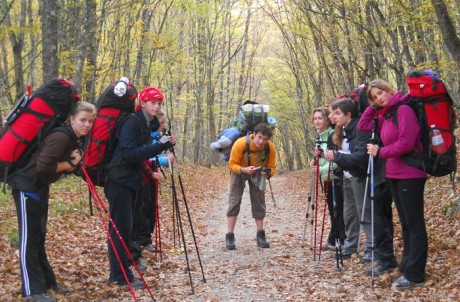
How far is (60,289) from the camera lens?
5.67m

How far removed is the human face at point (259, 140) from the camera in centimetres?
833

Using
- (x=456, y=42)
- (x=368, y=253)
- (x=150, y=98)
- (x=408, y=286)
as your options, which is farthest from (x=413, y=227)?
(x=150, y=98)

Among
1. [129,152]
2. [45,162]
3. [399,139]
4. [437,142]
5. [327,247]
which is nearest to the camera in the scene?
[45,162]

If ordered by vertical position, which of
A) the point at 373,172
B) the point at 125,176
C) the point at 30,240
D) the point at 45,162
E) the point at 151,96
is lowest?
the point at 30,240

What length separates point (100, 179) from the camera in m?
6.07

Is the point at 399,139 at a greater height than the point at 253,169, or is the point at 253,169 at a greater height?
the point at 399,139

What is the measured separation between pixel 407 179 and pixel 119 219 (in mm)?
3533

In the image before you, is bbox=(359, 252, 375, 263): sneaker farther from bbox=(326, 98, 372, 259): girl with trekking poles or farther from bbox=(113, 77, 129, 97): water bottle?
bbox=(113, 77, 129, 97): water bottle

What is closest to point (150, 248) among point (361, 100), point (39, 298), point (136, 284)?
point (136, 284)

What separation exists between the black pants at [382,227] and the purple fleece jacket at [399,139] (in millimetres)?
642

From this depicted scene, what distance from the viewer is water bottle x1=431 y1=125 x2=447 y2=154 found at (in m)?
5.06

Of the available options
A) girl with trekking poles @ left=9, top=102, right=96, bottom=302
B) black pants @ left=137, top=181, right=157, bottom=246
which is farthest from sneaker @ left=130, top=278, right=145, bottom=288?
black pants @ left=137, top=181, right=157, bottom=246

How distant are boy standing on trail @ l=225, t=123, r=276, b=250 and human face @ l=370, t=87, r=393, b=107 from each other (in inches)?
105

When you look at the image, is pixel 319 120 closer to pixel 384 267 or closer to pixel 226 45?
pixel 384 267
